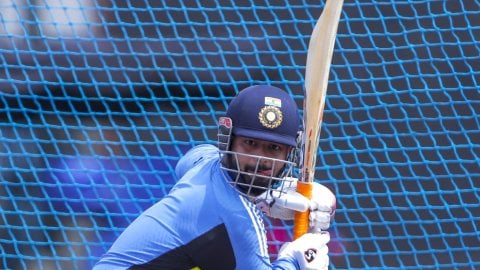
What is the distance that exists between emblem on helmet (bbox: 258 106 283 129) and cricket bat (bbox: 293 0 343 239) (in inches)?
15.4

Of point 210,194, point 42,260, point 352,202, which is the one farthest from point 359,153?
point 210,194

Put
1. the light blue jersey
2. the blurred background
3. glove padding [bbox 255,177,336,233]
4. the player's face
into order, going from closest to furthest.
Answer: the light blue jersey, the player's face, glove padding [bbox 255,177,336,233], the blurred background

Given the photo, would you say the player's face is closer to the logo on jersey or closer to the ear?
the ear

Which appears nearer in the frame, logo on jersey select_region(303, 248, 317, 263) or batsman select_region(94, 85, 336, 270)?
batsman select_region(94, 85, 336, 270)

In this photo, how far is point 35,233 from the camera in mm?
5184

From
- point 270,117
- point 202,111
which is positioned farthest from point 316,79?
point 202,111

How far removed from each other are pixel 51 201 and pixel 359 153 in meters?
1.59

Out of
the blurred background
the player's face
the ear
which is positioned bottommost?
the blurred background

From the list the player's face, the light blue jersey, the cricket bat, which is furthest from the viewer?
the cricket bat

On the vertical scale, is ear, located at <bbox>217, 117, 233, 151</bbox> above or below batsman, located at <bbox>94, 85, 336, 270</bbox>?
above

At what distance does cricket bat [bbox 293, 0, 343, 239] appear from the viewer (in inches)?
142

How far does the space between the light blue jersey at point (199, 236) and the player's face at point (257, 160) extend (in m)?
0.08

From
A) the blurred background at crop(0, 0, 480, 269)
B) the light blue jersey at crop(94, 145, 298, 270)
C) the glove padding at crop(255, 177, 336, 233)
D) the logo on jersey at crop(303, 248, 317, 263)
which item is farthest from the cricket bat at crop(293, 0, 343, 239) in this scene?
the blurred background at crop(0, 0, 480, 269)

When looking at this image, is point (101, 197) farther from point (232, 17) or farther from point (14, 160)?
point (232, 17)
